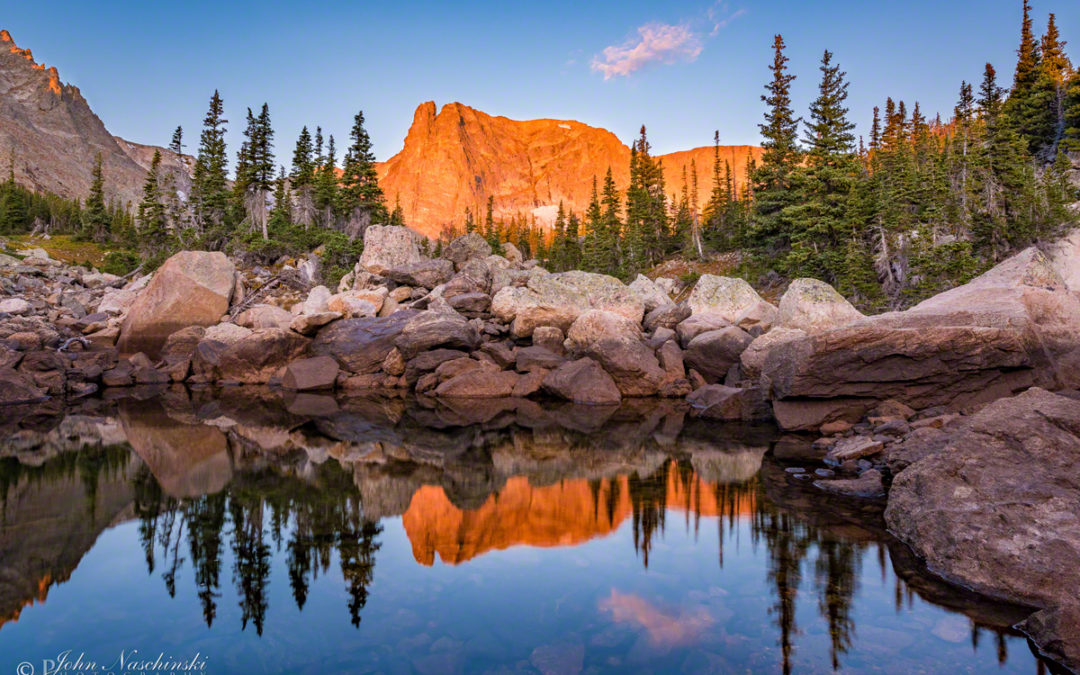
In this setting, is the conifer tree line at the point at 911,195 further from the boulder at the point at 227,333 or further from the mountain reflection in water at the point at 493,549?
the boulder at the point at 227,333

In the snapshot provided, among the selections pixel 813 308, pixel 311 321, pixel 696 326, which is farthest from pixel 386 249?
pixel 813 308

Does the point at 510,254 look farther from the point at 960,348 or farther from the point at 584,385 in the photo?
the point at 960,348

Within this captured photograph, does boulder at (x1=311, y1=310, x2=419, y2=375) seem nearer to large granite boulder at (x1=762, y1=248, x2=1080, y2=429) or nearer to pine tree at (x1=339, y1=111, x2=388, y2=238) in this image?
large granite boulder at (x1=762, y1=248, x2=1080, y2=429)

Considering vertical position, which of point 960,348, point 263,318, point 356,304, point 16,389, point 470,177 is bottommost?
point 16,389

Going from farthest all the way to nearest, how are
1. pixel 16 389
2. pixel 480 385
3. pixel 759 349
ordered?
pixel 480 385, pixel 16 389, pixel 759 349

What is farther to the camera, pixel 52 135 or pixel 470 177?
pixel 470 177

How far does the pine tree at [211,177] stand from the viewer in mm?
46537

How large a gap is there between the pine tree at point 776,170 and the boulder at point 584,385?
1841 cm

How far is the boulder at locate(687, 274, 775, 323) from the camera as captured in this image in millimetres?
22797

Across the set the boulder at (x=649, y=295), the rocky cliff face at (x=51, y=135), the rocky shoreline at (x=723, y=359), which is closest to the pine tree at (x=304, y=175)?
the rocky shoreline at (x=723, y=359)

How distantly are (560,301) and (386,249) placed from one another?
15158 millimetres

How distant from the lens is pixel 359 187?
48938 mm

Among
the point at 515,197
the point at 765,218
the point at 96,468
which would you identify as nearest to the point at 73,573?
the point at 96,468

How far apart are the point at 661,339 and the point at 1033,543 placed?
15.9m
